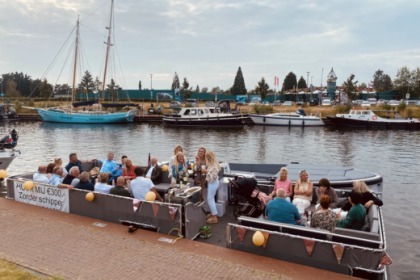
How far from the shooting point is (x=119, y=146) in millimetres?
32062

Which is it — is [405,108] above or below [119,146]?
above

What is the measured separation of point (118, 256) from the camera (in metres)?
6.55

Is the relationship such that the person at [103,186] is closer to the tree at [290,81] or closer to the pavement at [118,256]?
the pavement at [118,256]

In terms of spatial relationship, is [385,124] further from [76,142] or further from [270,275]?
[270,275]

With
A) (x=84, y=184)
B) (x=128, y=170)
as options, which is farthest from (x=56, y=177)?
(x=128, y=170)

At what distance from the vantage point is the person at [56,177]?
9070 millimetres

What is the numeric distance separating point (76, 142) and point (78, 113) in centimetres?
2273

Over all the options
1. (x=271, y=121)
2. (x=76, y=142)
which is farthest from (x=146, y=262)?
(x=271, y=121)

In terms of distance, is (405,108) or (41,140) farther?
(405,108)

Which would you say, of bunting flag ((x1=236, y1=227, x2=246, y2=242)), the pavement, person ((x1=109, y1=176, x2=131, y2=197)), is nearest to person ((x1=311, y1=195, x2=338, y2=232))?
the pavement

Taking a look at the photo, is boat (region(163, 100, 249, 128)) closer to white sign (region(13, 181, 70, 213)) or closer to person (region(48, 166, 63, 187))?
white sign (region(13, 181, 70, 213))

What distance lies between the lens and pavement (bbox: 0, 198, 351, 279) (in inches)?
231

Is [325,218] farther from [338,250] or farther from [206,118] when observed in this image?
[206,118]

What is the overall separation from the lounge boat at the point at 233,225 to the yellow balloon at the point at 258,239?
77mm
